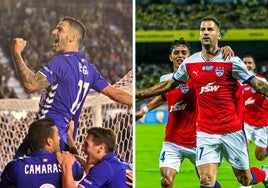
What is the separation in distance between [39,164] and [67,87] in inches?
22.1

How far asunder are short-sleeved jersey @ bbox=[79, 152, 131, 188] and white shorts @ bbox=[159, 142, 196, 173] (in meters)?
1.64

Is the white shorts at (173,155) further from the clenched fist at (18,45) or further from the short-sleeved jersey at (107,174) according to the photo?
the clenched fist at (18,45)

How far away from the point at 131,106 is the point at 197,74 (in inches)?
51.6

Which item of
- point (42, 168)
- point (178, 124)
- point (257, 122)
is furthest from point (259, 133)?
point (42, 168)

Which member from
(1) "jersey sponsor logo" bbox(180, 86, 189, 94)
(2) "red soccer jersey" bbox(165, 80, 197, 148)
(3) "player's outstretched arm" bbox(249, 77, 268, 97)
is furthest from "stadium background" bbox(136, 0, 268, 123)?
(3) "player's outstretched arm" bbox(249, 77, 268, 97)

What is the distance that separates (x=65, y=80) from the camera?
4902mm

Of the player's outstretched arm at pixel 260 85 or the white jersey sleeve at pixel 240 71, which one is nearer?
the player's outstretched arm at pixel 260 85

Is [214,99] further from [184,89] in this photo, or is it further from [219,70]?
[184,89]

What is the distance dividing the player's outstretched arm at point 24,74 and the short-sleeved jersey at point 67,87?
7 centimetres

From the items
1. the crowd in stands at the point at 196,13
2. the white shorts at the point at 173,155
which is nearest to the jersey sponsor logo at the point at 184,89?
the white shorts at the point at 173,155

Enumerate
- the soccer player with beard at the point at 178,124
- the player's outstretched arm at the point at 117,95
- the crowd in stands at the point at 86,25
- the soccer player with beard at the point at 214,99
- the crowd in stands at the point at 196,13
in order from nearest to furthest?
1. the crowd in stands at the point at 86,25
2. the player's outstretched arm at the point at 117,95
3. the soccer player with beard at the point at 214,99
4. the soccer player with beard at the point at 178,124
5. the crowd in stands at the point at 196,13

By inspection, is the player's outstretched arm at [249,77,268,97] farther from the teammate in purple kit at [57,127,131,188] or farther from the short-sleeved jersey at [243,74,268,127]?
the short-sleeved jersey at [243,74,268,127]

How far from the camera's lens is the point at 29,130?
4844 mm

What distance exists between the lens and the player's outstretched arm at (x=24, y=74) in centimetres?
474
